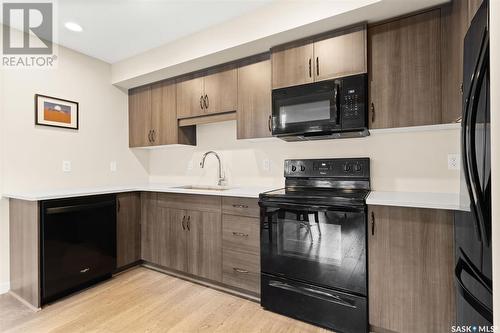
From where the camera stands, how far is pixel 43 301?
6.76ft

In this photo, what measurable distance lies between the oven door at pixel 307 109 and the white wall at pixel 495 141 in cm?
119

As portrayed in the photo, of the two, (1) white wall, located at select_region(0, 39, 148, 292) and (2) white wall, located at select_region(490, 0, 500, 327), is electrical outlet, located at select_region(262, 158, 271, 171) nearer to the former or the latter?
(1) white wall, located at select_region(0, 39, 148, 292)

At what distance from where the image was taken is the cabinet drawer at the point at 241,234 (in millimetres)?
2129

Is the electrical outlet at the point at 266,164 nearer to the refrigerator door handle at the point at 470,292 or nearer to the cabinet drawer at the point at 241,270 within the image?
the cabinet drawer at the point at 241,270

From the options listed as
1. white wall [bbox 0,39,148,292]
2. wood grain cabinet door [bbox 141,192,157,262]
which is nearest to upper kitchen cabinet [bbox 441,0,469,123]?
wood grain cabinet door [bbox 141,192,157,262]

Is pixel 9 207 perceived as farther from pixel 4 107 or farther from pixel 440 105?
pixel 440 105

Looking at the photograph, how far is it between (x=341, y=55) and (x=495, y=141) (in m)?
1.44

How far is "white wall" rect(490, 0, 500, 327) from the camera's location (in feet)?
2.44

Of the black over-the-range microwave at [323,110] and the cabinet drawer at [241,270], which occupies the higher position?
the black over-the-range microwave at [323,110]

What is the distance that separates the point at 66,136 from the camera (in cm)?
273

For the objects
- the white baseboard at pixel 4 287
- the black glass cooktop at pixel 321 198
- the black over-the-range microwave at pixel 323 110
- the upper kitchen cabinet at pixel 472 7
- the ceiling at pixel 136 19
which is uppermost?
the ceiling at pixel 136 19

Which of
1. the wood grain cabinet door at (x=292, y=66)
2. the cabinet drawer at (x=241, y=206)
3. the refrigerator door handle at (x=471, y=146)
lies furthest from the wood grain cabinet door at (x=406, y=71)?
the cabinet drawer at (x=241, y=206)

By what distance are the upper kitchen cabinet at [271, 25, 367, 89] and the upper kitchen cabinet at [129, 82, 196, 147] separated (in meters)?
1.32

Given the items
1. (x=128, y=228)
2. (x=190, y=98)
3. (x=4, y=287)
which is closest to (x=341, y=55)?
(x=190, y=98)
